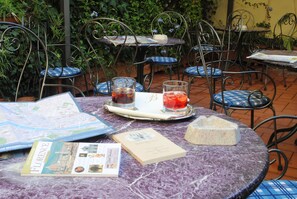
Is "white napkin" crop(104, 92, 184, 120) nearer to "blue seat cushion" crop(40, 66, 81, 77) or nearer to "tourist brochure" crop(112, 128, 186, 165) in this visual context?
"tourist brochure" crop(112, 128, 186, 165)

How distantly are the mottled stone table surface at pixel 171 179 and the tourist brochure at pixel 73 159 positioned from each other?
2 cm

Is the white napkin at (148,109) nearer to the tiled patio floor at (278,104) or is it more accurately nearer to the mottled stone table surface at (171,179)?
the mottled stone table surface at (171,179)

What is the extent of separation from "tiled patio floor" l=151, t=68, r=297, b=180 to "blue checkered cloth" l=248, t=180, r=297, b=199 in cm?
98

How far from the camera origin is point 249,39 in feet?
18.4

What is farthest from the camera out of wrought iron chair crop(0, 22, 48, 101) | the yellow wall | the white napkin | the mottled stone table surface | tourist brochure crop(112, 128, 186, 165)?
the yellow wall

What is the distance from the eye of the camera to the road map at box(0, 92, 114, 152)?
85 cm

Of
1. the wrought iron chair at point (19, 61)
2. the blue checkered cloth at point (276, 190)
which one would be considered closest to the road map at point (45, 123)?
the blue checkered cloth at point (276, 190)

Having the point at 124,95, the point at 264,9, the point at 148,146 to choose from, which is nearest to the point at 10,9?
the point at 124,95

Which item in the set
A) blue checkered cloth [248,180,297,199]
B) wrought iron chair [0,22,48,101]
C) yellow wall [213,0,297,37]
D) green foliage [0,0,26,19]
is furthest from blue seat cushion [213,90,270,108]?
yellow wall [213,0,297,37]

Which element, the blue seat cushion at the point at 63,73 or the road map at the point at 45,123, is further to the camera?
the blue seat cushion at the point at 63,73

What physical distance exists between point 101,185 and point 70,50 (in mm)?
2925

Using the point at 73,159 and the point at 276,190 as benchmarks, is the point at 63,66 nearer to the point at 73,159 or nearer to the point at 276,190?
the point at 276,190

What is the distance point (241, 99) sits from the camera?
226cm

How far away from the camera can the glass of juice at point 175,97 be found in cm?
109
